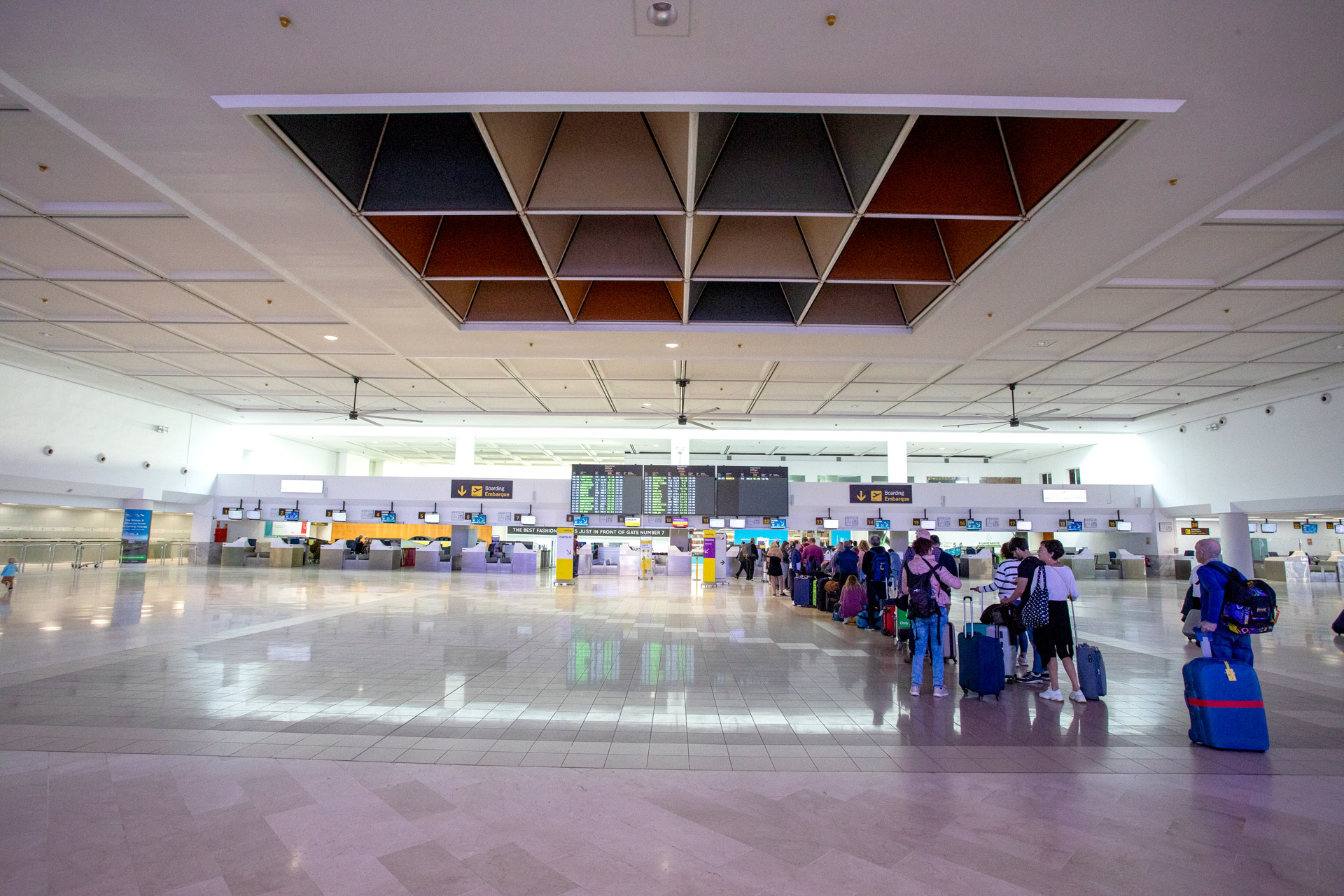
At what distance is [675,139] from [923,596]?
531 centimetres

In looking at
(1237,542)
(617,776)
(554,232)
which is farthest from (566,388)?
(1237,542)

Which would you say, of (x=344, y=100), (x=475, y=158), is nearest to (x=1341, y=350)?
(x=475, y=158)

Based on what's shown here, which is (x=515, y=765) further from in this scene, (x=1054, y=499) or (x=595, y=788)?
(x=1054, y=499)

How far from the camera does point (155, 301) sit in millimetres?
10547

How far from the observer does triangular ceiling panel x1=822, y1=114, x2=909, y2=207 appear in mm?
5938

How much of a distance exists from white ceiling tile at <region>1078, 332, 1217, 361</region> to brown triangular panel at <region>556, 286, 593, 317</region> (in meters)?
9.29

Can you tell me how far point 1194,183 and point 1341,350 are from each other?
9.57m

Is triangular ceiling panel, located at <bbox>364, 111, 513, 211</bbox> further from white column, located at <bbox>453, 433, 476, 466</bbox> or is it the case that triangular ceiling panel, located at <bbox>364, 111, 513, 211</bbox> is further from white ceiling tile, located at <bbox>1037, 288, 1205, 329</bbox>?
white column, located at <bbox>453, 433, 476, 466</bbox>

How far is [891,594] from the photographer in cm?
1238

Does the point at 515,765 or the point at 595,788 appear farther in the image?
the point at 515,765

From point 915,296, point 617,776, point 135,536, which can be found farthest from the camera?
point 135,536

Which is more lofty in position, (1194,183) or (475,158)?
(475,158)

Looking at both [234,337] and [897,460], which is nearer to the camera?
[234,337]

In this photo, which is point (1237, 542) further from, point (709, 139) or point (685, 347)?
point (709, 139)
